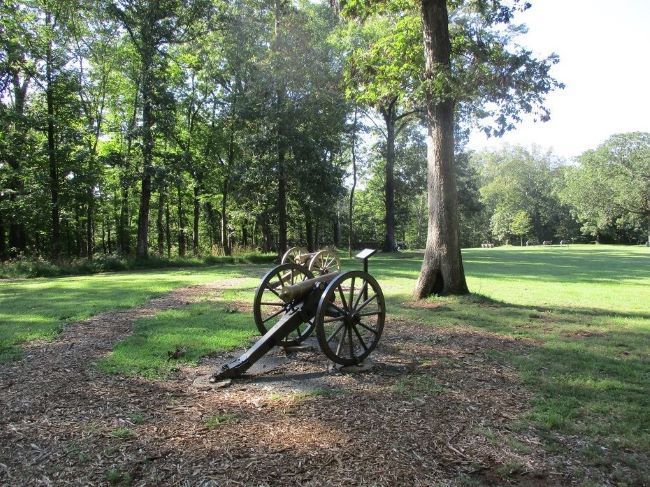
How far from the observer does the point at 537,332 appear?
7.14 metres

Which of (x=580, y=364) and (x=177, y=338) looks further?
(x=177, y=338)

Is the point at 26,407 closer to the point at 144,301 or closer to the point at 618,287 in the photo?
the point at 144,301

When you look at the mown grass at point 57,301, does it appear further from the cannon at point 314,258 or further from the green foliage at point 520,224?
the green foliage at point 520,224

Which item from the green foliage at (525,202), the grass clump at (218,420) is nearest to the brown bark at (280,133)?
the grass clump at (218,420)

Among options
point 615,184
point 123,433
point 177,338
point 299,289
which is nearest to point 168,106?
point 177,338

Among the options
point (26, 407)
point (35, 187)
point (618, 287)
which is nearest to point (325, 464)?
point (26, 407)

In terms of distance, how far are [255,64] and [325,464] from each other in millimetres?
19274

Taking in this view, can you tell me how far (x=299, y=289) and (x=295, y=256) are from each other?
826cm

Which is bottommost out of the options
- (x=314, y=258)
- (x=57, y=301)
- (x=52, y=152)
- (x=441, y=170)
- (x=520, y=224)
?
(x=57, y=301)

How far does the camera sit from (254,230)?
134 ft

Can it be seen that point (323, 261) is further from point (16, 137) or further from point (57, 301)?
point (16, 137)

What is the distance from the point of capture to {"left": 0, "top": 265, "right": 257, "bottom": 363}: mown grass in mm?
6781

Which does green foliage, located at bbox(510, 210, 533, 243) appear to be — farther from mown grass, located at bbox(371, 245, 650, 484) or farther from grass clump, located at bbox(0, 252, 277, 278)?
mown grass, located at bbox(371, 245, 650, 484)

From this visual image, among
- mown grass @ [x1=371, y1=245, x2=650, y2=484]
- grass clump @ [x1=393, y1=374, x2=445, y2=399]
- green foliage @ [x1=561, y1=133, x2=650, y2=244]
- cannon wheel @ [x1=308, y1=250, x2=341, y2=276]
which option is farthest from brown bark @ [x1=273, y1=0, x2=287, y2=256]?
green foliage @ [x1=561, y1=133, x2=650, y2=244]
